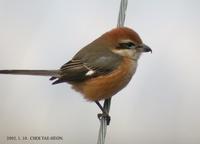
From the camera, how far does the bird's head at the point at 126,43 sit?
6.88m

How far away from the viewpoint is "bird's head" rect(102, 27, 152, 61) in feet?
22.6

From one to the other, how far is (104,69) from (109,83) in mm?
133

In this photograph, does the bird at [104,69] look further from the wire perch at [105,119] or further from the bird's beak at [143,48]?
the wire perch at [105,119]

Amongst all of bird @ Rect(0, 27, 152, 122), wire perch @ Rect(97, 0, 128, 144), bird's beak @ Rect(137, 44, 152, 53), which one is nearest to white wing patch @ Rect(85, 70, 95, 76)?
bird @ Rect(0, 27, 152, 122)

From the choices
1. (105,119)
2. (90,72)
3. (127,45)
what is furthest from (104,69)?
(105,119)

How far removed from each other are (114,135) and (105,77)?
1.18 metres

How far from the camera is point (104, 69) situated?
693 cm

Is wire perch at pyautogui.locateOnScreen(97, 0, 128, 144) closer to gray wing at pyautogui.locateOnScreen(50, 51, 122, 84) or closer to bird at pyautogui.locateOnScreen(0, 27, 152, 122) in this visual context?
bird at pyautogui.locateOnScreen(0, 27, 152, 122)

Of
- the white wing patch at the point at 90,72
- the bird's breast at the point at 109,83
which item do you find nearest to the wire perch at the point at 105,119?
the bird's breast at the point at 109,83

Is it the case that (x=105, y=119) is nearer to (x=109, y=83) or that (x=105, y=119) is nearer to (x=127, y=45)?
(x=109, y=83)

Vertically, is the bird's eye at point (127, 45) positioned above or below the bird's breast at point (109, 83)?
above

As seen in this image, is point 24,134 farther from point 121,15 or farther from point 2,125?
point 121,15

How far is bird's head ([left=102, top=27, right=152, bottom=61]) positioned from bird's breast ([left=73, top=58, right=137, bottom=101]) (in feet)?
0.19

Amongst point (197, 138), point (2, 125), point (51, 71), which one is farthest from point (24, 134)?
point (197, 138)
